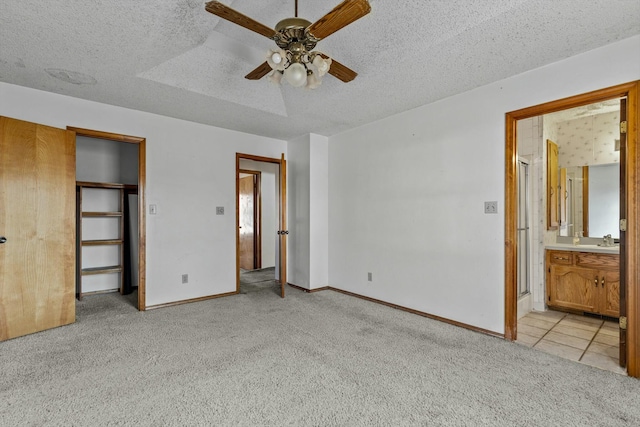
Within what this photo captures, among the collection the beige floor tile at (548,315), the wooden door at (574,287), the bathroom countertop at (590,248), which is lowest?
the beige floor tile at (548,315)

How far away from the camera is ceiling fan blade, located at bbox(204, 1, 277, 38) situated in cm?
156

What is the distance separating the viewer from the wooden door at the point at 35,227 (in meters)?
2.78

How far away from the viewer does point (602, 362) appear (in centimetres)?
235

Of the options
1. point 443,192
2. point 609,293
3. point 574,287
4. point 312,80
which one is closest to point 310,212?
point 443,192

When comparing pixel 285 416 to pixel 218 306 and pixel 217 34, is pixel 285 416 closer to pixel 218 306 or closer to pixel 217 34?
pixel 218 306

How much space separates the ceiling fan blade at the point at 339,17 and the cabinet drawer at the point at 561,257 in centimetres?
372

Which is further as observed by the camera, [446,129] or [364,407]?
[446,129]

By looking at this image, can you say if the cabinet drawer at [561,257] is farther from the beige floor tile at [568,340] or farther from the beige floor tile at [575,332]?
the beige floor tile at [568,340]

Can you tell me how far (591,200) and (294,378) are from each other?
4.43 m

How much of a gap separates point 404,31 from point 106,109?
3322 millimetres

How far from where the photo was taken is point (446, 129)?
3.25 metres

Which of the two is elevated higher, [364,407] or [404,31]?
[404,31]

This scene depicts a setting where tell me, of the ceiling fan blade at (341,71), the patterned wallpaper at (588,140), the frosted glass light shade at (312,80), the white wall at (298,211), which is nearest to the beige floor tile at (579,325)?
the patterned wallpaper at (588,140)

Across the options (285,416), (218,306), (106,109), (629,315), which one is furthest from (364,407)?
(106,109)
